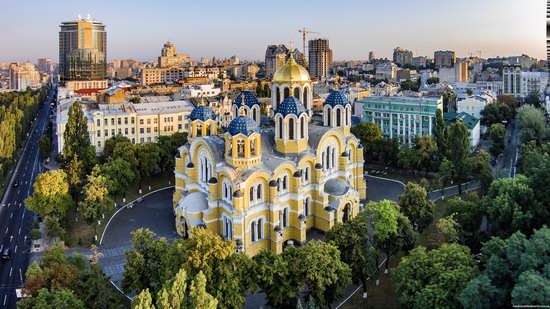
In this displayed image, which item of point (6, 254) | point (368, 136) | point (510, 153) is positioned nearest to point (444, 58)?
point (510, 153)

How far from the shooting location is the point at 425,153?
48656 mm

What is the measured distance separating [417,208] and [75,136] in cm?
3075

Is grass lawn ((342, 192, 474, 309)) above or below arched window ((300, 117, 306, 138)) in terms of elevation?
below

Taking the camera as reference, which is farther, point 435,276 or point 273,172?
point 273,172

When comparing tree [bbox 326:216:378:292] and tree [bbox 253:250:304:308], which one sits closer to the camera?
tree [bbox 253:250:304:308]

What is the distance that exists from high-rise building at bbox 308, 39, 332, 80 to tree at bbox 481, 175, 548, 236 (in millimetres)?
143828

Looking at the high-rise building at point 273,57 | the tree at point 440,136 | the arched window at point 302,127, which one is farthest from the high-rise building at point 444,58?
the arched window at point 302,127

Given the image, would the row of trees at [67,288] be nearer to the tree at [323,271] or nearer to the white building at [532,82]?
the tree at [323,271]

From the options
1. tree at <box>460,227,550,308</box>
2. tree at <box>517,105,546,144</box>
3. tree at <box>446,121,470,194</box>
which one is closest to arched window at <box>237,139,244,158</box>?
tree at <box>460,227,550,308</box>

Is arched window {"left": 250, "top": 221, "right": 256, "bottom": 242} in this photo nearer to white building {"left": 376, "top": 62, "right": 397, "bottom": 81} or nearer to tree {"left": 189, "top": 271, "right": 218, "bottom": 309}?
tree {"left": 189, "top": 271, "right": 218, "bottom": 309}

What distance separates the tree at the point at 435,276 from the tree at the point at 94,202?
2292cm

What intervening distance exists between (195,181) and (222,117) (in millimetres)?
34080

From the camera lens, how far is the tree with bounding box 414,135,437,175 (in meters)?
48.7

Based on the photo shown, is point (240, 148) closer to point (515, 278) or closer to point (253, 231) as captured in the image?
point (253, 231)
